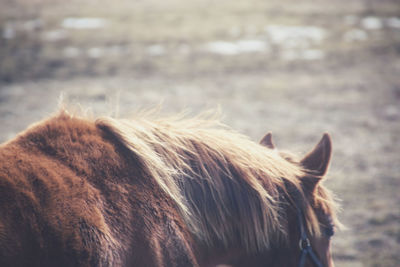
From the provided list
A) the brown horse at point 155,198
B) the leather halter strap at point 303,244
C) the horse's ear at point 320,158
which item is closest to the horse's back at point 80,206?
the brown horse at point 155,198

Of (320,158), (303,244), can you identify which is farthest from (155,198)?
(320,158)

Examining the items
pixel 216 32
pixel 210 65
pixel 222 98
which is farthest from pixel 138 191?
pixel 216 32

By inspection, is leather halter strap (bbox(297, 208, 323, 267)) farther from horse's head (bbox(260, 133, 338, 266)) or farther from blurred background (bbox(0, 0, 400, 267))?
blurred background (bbox(0, 0, 400, 267))

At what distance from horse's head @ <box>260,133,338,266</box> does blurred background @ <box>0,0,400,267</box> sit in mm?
2047

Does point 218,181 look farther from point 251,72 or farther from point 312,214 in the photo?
point 251,72

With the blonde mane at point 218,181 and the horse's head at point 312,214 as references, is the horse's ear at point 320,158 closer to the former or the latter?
the horse's head at point 312,214

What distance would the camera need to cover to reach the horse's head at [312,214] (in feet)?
5.34

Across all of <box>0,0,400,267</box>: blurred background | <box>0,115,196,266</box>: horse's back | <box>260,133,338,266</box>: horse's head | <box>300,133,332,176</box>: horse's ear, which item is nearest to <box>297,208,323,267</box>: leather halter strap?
<box>260,133,338,266</box>: horse's head

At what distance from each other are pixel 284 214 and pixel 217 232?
0.30 meters

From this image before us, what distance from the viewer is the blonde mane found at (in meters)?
1.55

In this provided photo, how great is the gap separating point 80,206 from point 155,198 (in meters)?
0.28

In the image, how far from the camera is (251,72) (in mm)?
10102

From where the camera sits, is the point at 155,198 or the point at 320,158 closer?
the point at 155,198

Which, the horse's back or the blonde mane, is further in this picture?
the blonde mane
